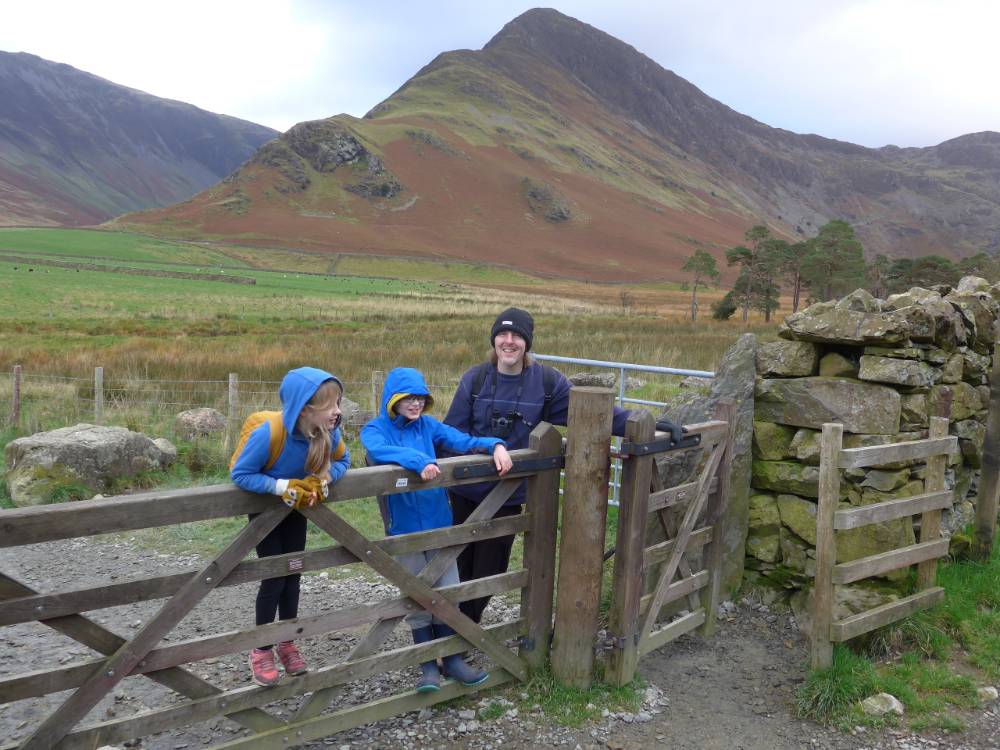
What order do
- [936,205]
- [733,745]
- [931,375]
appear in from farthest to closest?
[936,205] → [931,375] → [733,745]

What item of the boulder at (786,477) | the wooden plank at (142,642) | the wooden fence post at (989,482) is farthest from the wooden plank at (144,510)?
the wooden fence post at (989,482)

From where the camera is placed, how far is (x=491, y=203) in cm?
11450

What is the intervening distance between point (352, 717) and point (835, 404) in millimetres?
3864

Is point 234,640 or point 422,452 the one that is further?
point 422,452

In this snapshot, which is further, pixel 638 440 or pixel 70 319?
pixel 70 319

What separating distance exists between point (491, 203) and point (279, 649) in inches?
4508

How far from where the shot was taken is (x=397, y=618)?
138 inches

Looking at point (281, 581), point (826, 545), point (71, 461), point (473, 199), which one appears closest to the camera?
A: point (281, 581)

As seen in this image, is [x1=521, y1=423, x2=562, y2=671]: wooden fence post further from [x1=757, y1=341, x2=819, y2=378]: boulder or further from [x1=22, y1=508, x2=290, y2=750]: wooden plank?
[x1=757, y1=341, x2=819, y2=378]: boulder

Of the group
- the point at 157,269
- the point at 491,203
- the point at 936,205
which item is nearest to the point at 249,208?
the point at 491,203

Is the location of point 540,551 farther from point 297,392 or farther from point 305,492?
point 297,392

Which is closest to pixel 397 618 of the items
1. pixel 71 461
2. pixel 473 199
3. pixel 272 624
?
pixel 272 624

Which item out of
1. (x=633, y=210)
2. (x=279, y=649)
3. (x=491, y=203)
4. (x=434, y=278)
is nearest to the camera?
(x=279, y=649)

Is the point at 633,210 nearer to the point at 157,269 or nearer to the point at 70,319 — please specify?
the point at 157,269
